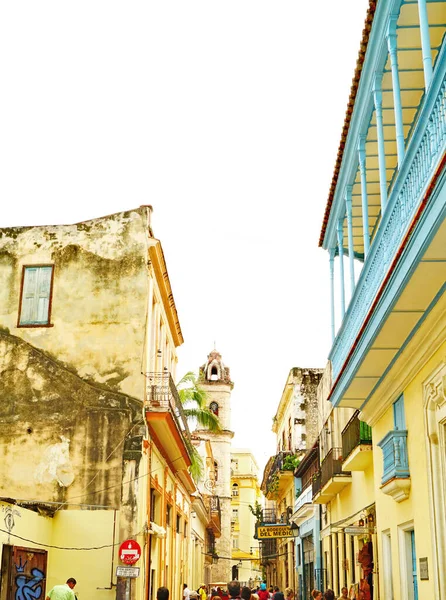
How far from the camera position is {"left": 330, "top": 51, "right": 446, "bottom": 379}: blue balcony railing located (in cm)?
694

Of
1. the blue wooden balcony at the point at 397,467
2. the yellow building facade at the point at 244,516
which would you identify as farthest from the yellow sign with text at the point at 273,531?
the yellow building facade at the point at 244,516

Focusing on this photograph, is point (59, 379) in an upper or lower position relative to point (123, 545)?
upper

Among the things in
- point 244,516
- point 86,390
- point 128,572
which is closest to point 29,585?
point 128,572

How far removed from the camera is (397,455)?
10.9 metres

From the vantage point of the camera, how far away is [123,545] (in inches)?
619

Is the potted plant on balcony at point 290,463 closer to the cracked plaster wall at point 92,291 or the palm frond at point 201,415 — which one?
the palm frond at point 201,415

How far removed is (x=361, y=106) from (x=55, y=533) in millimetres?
10960

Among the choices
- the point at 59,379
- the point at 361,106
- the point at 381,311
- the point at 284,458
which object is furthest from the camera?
the point at 284,458

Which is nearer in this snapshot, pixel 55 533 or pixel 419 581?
pixel 419 581

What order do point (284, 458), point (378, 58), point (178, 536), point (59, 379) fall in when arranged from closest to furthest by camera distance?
point (378, 58), point (59, 379), point (178, 536), point (284, 458)

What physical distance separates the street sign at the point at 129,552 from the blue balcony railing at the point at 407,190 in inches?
258

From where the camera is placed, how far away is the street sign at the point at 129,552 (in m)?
15.5

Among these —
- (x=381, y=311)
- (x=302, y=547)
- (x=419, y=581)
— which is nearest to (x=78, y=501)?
(x=419, y=581)

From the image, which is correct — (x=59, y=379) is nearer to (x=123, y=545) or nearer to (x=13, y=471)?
(x=13, y=471)
